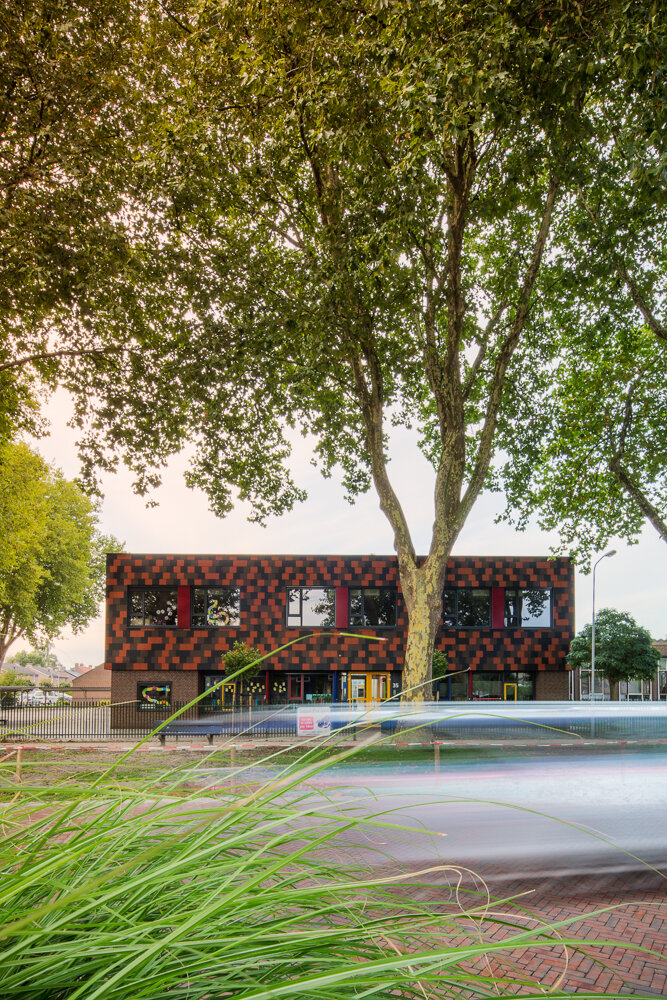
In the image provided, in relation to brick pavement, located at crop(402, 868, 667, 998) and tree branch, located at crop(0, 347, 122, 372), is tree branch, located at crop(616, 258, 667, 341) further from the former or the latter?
brick pavement, located at crop(402, 868, 667, 998)

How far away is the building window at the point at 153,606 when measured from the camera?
99.4 feet

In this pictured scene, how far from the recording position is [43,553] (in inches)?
1719

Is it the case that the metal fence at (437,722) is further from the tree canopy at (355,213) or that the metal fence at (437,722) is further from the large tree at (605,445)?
the large tree at (605,445)

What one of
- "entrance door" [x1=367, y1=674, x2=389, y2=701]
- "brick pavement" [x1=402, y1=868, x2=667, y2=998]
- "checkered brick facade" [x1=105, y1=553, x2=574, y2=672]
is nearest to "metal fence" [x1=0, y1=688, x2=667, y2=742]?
"brick pavement" [x1=402, y1=868, x2=667, y2=998]

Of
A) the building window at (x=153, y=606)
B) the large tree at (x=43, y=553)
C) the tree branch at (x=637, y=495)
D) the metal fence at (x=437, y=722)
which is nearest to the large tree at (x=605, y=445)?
the tree branch at (x=637, y=495)

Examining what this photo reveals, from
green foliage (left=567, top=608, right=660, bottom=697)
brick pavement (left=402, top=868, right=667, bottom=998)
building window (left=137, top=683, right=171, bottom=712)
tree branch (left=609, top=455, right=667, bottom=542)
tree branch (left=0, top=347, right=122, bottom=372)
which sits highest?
tree branch (left=0, top=347, right=122, bottom=372)

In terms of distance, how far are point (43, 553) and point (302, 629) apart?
71.4ft

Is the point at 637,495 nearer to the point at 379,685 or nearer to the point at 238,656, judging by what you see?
the point at 379,685

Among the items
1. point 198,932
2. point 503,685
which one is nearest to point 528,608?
point 503,685

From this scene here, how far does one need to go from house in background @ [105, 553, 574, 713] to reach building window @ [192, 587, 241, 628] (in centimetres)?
4

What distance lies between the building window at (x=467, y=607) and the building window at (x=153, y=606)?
11.8 metres

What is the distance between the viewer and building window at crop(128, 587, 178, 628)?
30297 mm

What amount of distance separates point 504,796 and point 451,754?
609 mm

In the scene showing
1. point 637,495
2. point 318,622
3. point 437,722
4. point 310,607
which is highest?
point 637,495
